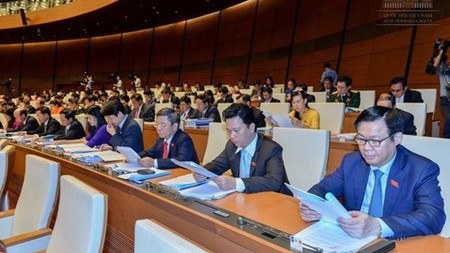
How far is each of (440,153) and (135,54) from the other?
14994 mm

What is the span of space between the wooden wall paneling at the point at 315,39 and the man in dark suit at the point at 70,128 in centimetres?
609

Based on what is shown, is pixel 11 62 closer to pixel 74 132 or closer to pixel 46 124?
pixel 46 124

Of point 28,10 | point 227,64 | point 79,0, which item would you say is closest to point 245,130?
point 227,64

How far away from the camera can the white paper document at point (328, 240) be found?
1.09 metres

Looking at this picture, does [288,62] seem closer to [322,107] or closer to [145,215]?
[322,107]

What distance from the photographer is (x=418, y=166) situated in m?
1.46

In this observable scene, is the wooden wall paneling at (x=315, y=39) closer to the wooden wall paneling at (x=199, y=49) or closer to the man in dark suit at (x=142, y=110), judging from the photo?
the wooden wall paneling at (x=199, y=49)

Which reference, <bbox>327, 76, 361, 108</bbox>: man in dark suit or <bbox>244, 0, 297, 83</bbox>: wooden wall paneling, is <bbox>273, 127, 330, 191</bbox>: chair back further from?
<bbox>244, 0, 297, 83</bbox>: wooden wall paneling

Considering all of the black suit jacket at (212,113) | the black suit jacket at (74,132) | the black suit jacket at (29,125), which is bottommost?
the black suit jacket at (29,125)

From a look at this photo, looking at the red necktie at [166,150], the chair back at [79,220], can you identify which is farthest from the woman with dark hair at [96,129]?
the chair back at [79,220]

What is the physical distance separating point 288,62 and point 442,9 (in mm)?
4233

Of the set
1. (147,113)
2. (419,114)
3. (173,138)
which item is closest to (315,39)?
(147,113)

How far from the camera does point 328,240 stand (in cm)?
114

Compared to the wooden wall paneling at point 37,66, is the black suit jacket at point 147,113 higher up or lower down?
lower down
